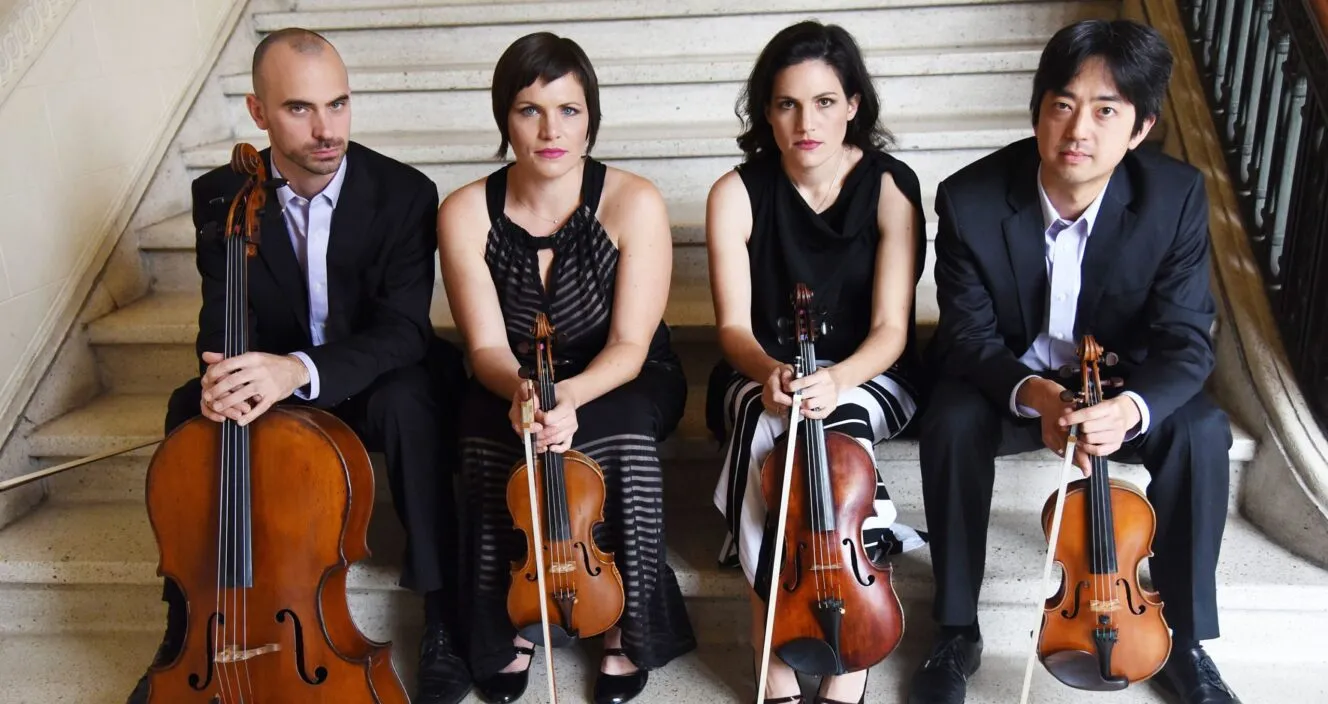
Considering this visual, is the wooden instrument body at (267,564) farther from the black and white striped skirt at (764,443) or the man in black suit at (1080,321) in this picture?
the man in black suit at (1080,321)

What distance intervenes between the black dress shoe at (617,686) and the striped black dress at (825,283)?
267 millimetres

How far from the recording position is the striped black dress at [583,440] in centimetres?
177

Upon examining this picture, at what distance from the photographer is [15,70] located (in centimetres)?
224

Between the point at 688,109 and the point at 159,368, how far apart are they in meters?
1.47

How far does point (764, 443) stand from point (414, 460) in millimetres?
604

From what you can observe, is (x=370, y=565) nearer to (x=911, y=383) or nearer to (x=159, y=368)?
(x=159, y=368)

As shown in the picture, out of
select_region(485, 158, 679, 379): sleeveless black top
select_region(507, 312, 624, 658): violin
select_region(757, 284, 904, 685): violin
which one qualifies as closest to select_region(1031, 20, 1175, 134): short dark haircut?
select_region(757, 284, 904, 685): violin

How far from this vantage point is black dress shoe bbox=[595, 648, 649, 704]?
1.80 metres

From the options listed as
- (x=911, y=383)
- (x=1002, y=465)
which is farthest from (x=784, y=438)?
(x=1002, y=465)

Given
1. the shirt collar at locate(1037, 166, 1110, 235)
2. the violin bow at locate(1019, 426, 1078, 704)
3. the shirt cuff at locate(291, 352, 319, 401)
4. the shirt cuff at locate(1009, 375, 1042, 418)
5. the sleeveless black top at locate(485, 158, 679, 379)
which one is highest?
the shirt collar at locate(1037, 166, 1110, 235)

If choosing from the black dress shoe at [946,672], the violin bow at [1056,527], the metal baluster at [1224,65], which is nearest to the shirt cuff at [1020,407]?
the violin bow at [1056,527]

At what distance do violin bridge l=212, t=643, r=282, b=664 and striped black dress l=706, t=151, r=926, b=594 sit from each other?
739 mm

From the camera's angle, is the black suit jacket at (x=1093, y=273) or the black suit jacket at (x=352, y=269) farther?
the black suit jacket at (x=352, y=269)

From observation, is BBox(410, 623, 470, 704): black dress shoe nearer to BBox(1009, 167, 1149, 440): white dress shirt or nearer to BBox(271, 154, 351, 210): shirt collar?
BBox(271, 154, 351, 210): shirt collar
